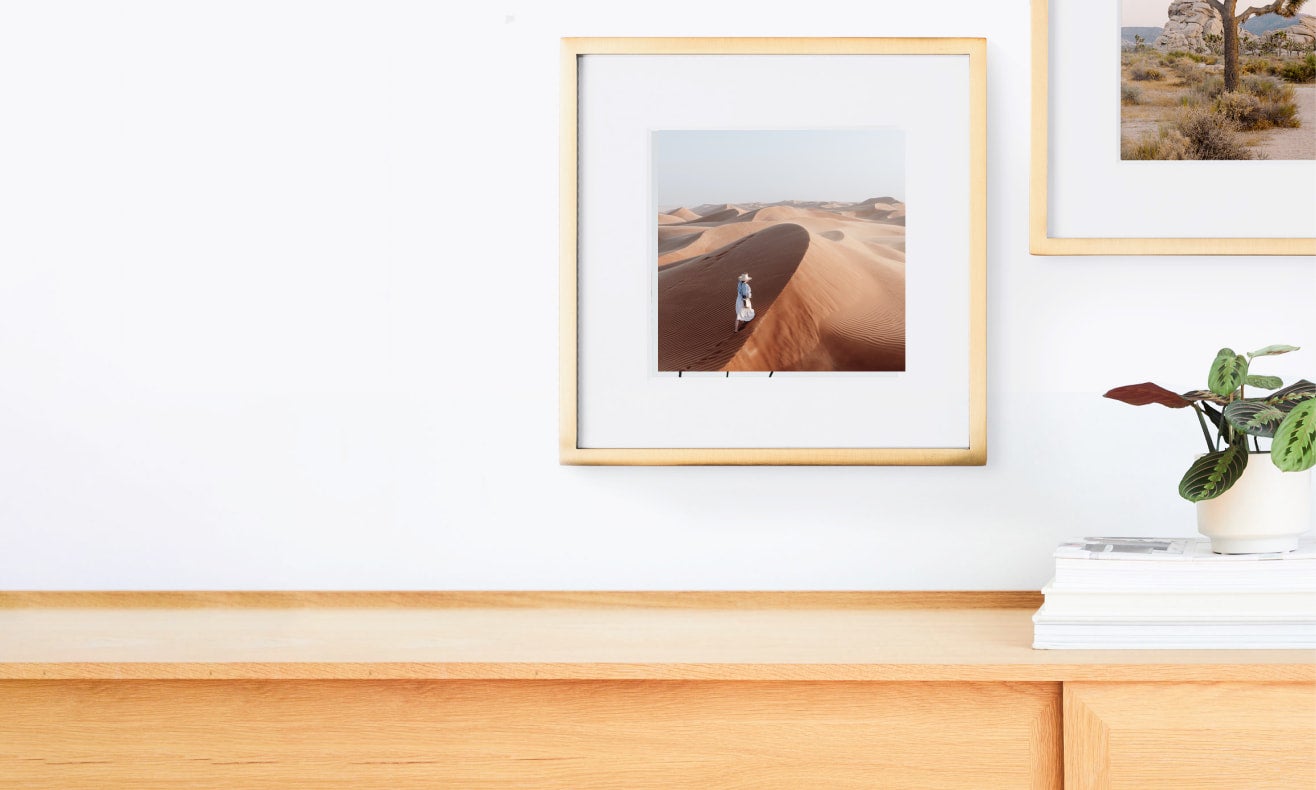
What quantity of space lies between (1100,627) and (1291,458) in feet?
0.83

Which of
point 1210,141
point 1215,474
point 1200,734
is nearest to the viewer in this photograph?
point 1200,734

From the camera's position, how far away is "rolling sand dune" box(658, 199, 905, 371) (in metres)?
1.31

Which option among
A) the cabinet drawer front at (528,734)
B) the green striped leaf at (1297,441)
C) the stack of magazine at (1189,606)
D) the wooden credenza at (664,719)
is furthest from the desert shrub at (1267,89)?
the cabinet drawer front at (528,734)

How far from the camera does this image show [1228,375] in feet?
3.55

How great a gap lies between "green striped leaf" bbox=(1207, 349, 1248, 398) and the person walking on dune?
0.55 metres

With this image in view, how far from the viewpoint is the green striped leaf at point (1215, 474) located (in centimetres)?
105

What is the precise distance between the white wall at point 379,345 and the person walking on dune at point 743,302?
21 centimetres

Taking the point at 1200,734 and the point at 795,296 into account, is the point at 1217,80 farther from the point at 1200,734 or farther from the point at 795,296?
the point at 1200,734

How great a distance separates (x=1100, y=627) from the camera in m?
1.01

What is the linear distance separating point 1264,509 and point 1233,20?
680mm

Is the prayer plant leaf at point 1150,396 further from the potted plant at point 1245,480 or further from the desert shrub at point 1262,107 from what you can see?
the desert shrub at point 1262,107

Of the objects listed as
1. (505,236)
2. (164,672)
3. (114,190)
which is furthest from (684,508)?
(114,190)

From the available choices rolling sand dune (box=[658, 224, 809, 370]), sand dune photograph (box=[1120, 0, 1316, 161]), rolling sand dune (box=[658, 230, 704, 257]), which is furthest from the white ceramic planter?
rolling sand dune (box=[658, 230, 704, 257])

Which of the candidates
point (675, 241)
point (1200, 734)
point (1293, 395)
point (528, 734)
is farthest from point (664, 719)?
point (1293, 395)
